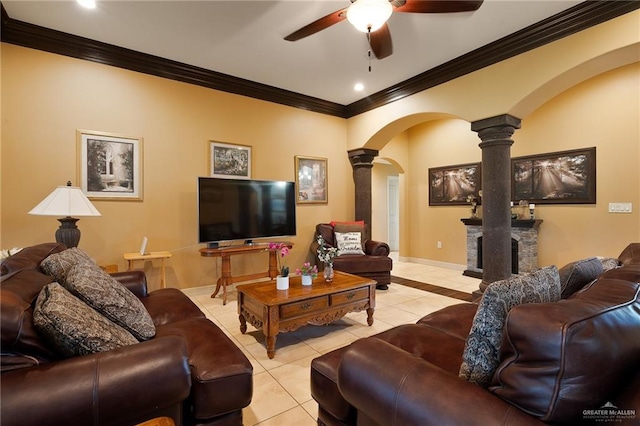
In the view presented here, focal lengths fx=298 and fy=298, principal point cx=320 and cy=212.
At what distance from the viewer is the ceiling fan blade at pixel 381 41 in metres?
2.64

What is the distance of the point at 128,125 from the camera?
3.66 meters

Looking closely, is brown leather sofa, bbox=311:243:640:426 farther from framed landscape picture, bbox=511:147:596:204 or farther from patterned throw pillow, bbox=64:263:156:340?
framed landscape picture, bbox=511:147:596:204

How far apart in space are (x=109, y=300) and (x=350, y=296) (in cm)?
194

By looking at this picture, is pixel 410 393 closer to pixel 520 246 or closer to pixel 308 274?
pixel 308 274

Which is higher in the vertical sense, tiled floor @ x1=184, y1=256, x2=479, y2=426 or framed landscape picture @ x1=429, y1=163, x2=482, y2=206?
framed landscape picture @ x1=429, y1=163, x2=482, y2=206

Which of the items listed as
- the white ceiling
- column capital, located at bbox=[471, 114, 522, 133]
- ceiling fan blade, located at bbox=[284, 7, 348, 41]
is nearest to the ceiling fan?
ceiling fan blade, located at bbox=[284, 7, 348, 41]

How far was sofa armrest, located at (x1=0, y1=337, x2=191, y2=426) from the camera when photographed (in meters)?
0.90

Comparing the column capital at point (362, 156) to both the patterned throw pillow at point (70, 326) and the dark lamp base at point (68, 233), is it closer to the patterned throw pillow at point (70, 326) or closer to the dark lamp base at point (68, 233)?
the dark lamp base at point (68, 233)

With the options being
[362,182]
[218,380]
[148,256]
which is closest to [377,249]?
[362,182]

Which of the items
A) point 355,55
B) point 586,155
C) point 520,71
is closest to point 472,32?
point 520,71

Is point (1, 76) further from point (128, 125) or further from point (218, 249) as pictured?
point (218, 249)

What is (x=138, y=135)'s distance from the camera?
3725mm

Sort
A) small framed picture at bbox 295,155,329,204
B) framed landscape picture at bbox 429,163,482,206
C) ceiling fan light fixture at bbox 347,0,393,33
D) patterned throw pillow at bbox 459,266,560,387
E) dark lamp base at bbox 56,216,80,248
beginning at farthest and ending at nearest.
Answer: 1. framed landscape picture at bbox 429,163,482,206
2. small framed picture at bbox 295,155,329,204
3. dark lamp base at bbox 56,216,80,248
4. ceiling fan light fixture at bbox 347,0,393,33
5. patterned throw pillow at bbox 459,266,560,387

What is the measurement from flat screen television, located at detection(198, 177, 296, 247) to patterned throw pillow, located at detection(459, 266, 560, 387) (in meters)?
3.47
